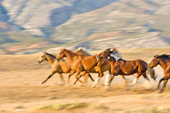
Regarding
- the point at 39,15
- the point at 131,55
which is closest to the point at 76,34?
the point at 39,15

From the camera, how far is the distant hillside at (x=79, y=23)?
8875 centimetres

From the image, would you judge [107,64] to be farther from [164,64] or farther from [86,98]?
[86,98]

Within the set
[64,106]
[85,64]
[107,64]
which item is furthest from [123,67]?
[64,106]

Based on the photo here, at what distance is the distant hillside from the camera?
88750 mm

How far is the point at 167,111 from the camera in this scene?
6742 mm

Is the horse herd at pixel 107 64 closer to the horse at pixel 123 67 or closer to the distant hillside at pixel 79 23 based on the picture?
the horse at pixel 123 67

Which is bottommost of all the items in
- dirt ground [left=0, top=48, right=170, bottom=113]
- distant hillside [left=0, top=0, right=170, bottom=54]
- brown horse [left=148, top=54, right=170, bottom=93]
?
dirt ground [left=0, top=48, right=170, bottom=113]

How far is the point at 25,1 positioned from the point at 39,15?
59.1 feet

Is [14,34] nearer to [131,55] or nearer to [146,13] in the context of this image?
[146,13]

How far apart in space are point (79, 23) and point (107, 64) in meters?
115

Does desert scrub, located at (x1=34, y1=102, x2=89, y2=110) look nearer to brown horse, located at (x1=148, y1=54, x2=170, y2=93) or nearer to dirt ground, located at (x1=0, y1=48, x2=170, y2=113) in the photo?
dirt ground, located at (x1=0, y1=48, x2=170, y2=113)

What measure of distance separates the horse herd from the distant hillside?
200 feet

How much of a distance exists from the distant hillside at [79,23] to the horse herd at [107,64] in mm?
60921

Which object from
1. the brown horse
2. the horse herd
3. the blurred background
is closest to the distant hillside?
the blurred background
